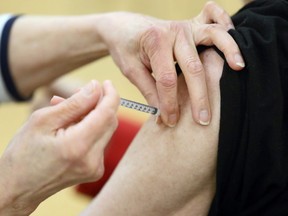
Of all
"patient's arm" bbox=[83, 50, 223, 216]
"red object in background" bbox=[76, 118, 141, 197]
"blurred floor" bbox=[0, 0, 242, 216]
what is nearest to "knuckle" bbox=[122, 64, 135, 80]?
"patient's arm" bbox=[83, 50, 223, 216]

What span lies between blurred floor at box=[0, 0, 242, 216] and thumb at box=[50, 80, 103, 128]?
163cm

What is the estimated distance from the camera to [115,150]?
5.74 feet

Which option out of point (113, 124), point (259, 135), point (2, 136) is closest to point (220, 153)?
point (259, 135)

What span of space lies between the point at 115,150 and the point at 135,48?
0.61 metres

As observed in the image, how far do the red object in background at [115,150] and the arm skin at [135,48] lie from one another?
0.30 metres

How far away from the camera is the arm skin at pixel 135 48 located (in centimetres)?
98

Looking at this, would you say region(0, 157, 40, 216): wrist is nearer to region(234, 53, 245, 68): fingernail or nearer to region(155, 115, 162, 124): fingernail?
region(155, 115, 162, 124): fingernail

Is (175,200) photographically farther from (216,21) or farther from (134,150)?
(216,21)

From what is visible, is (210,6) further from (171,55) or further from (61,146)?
(61,146)

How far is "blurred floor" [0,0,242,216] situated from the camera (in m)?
2.52

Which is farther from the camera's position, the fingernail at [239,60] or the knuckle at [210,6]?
the knuckle at [210,6]

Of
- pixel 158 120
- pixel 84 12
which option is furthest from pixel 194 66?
pixel 84 12

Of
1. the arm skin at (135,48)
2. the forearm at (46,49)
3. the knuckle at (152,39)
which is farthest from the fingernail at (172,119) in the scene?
the forearm at (46,49)

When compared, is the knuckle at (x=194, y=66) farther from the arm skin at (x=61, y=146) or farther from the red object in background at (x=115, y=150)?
the red object in background at (x=115, y=150)
